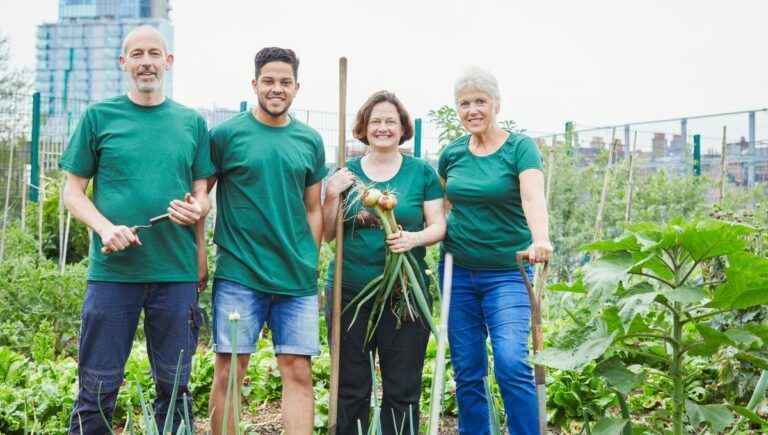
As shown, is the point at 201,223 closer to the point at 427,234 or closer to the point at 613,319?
the point at 427,234

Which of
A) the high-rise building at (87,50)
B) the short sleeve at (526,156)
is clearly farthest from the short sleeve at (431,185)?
the high-rise building at (87,50)

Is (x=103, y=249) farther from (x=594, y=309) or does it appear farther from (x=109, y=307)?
(x=594, y=309)

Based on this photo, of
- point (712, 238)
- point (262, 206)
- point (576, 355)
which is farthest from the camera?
point (262, 206)

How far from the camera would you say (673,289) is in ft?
6.46

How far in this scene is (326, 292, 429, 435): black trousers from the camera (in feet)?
10.1

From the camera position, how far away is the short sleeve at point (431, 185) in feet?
10.3

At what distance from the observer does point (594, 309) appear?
1980mm

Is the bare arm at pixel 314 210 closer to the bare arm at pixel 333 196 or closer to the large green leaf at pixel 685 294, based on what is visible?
the bare arm at pixel 333 196

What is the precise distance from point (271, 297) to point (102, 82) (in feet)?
335

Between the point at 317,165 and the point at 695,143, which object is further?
the point at 695,143

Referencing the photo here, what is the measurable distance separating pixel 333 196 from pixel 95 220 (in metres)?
0.86

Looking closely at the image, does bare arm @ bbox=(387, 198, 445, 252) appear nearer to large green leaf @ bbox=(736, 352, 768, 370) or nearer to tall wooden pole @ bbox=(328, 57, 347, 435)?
tall wooden pole @ bbox=(328, 57, 347, 435)

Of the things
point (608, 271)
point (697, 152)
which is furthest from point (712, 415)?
point (697, 152)

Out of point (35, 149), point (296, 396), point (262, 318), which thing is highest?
point (35, 149)
